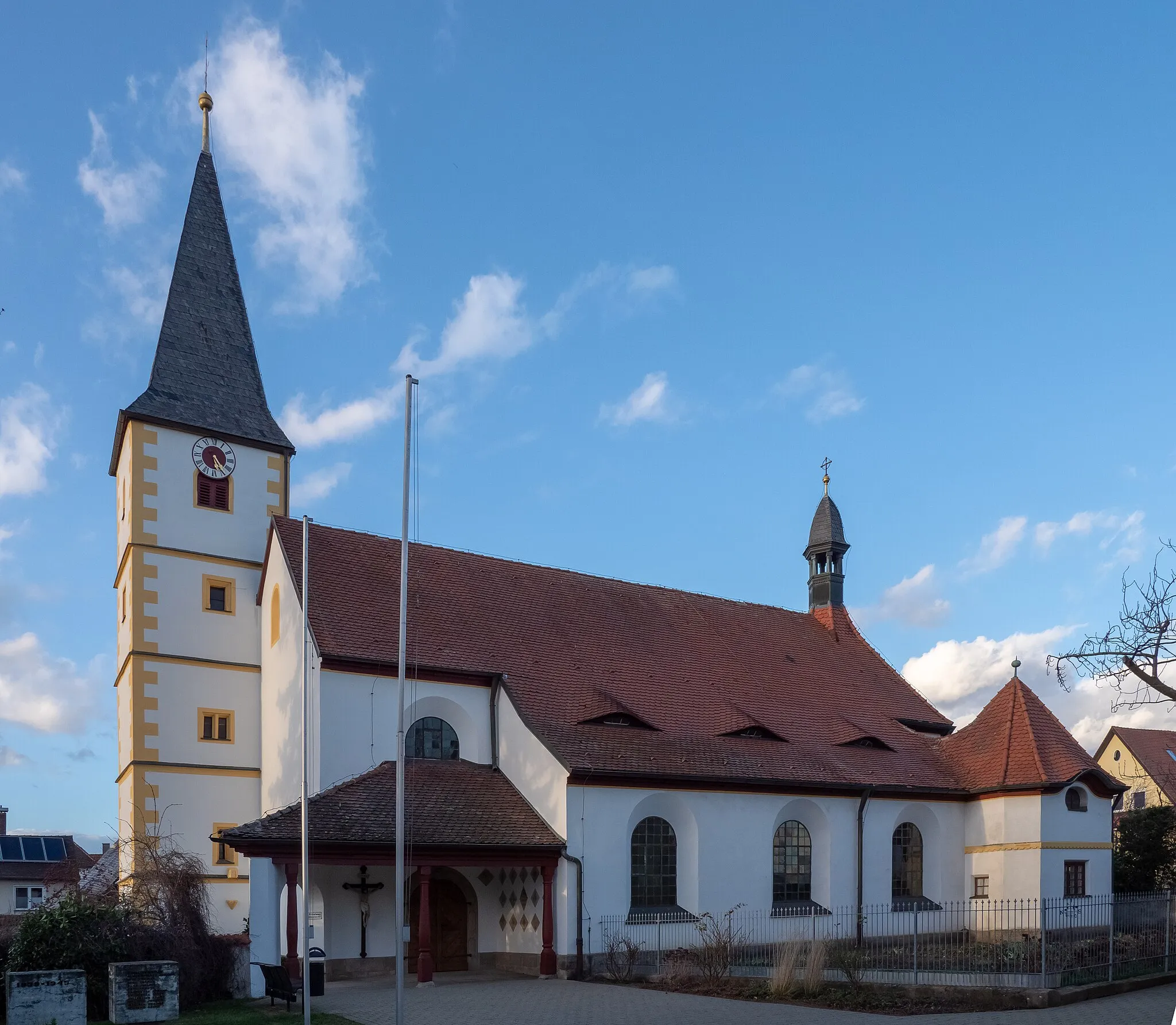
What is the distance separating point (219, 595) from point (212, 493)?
7.63ft

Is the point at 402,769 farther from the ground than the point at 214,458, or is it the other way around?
the point at 214,458

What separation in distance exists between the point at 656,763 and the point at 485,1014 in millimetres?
8704

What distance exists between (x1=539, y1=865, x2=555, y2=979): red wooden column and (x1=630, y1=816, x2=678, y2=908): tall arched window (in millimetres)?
2211

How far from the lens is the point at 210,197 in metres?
30.2

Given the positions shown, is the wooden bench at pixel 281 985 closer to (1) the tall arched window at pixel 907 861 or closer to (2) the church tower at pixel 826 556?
(1) the tall arched window at pixel 907 861

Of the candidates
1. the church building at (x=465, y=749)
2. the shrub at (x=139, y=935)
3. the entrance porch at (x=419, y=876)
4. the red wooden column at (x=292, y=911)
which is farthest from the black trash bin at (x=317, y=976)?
the shrub at (x=139, y=935)

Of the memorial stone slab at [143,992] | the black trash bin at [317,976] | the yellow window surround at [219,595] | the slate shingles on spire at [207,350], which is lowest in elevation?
the black trash bin at [317,976]

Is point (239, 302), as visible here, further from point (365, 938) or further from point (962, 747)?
point (962, 747)

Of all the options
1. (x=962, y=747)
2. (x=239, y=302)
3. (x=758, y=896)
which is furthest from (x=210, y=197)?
(x=962, y=747)

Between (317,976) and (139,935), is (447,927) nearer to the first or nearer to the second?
(317,976)

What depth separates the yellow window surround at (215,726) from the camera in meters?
25.3

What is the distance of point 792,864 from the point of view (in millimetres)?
27031

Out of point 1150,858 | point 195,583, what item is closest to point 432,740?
point 195,583

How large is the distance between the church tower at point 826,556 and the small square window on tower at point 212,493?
1963 cm
